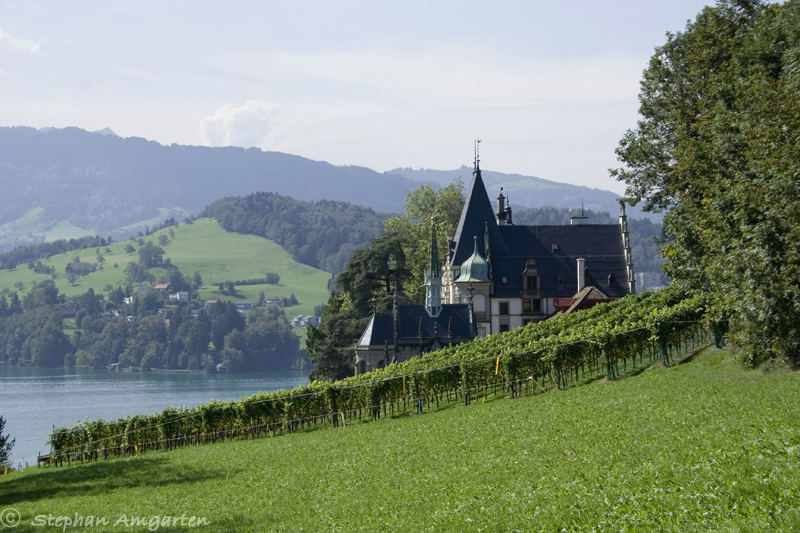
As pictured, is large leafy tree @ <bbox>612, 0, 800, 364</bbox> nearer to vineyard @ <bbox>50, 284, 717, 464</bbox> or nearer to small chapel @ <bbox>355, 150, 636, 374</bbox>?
vineyard @ <bbox>50, 284, 717, 464</bbox>

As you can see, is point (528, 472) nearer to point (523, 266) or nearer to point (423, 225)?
point (523, 266)

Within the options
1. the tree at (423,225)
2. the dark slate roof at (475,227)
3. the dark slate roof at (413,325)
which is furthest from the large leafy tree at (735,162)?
the tree at (423,225)

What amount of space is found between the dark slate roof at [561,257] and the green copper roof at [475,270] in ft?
5.82

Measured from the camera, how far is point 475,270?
99000 millimetres

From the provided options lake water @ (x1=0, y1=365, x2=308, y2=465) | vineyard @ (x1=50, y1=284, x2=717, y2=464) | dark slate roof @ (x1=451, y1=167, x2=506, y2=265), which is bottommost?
lake water @ (x1=0, y1=365, x2=308, y2=465)

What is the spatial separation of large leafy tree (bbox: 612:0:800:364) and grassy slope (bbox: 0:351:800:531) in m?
2.94

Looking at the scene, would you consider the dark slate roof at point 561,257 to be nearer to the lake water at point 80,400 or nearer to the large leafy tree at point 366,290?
the large leafy tree at point 366,290

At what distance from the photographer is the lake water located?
10869cm

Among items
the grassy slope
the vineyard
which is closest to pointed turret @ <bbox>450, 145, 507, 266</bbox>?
the vineyard

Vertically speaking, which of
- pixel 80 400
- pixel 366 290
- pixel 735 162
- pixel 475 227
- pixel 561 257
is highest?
pixel 475 227

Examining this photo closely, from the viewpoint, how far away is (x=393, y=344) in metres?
85.5

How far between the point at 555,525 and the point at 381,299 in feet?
258

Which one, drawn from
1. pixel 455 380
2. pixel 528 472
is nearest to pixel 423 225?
pixel 455 380

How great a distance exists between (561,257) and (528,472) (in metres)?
80.0
